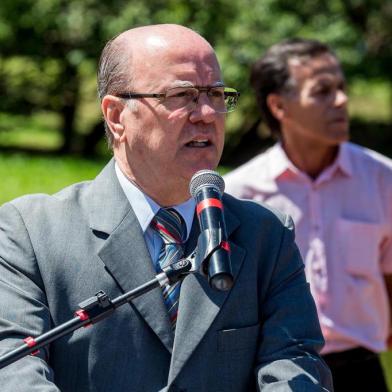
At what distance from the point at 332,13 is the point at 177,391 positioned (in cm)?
1285

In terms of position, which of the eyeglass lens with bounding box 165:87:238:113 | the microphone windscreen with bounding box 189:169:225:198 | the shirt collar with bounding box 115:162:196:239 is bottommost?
the shirt collar with bounding box 115:162:196:239

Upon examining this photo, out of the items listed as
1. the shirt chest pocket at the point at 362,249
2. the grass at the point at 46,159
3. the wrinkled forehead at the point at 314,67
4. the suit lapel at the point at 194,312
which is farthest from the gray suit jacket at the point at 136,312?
the grass at the point at 46,159

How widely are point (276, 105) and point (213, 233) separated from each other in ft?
10.6

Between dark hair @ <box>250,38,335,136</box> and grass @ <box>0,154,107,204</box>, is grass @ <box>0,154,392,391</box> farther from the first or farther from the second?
dark hair @ <box>250,38,335,136</box>

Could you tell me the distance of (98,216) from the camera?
3.20m

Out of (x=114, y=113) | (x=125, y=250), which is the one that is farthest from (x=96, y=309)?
(x=114, y=113)

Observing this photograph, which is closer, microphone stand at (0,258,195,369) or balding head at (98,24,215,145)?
microphone stand at (0,258,195,369)

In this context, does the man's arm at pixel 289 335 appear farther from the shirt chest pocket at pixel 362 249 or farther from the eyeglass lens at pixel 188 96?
the shirt chest pocket at pixel 362 249

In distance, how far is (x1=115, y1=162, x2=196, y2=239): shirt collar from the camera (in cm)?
321

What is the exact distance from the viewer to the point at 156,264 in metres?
3.17

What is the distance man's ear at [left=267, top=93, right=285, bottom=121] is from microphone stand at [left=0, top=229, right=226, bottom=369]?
3.10 m

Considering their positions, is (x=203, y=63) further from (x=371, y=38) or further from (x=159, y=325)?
(x=371, y=38)

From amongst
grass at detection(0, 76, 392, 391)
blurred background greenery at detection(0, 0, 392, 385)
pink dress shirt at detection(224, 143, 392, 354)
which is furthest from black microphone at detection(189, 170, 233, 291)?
blurred background greenery at detection(0, 0, 392, 385)

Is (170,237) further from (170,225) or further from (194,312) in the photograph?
(194,312)
